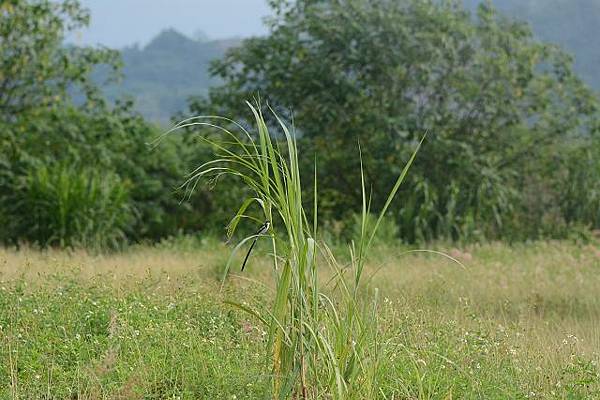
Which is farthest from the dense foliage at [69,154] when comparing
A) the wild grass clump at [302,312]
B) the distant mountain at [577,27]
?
the distant mountain at [577,27]

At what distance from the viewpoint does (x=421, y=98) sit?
484 inches

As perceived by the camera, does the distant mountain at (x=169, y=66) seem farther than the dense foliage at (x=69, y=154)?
Yes

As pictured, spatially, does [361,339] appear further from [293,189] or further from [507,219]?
[507,219]

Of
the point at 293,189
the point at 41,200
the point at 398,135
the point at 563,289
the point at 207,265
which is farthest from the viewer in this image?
the point at 398,135

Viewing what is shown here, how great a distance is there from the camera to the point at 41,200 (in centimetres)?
1080

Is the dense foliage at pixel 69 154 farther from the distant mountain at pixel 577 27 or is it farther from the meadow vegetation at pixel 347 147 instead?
the distant mountain at pixel 577 27

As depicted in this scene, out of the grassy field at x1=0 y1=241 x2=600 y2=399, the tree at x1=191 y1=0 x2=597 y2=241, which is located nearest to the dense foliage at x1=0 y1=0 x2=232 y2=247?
the tree at x1=191 y1=0 x2=597 y2=241

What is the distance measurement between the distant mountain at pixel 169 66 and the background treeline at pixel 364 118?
54.3 metres

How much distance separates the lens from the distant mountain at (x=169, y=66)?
6876cm

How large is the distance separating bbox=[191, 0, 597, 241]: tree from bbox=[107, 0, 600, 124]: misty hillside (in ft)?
102

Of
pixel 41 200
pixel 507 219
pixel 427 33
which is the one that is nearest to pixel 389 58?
pixel 427 33

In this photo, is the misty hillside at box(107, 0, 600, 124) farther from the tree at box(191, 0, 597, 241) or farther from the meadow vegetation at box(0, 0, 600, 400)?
the meadow vegetation at box(0, 0, 600, 400)

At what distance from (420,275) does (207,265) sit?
178cm

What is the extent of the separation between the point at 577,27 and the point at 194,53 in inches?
1384
